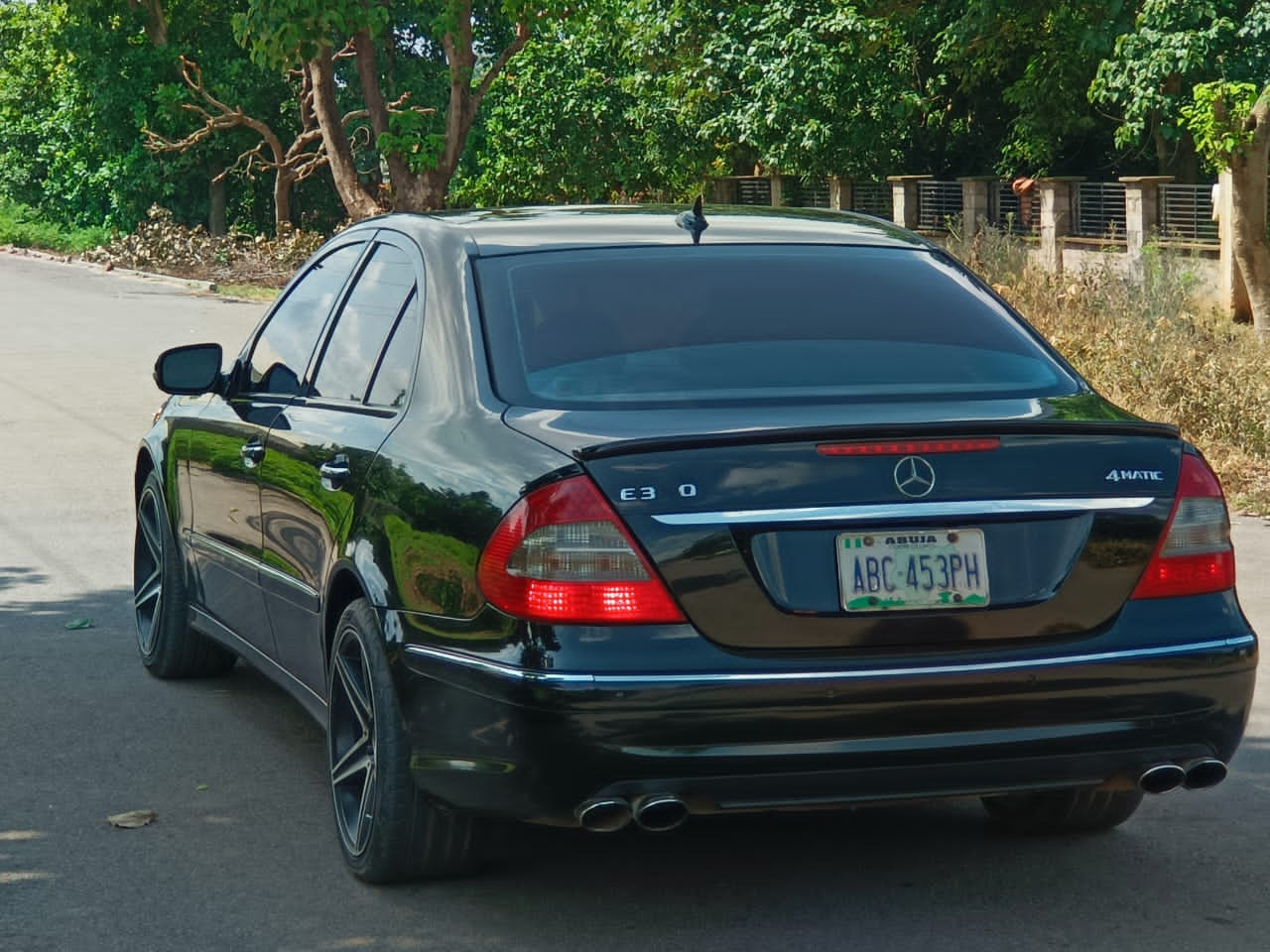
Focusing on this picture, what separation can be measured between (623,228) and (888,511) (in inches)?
62.4

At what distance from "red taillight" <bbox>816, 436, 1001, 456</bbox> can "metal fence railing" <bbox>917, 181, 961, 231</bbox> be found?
30068mm

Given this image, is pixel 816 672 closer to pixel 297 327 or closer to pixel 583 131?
pixel 297 327

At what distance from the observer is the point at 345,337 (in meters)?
5.72

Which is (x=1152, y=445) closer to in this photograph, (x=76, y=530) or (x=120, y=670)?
(x=120, y=670)

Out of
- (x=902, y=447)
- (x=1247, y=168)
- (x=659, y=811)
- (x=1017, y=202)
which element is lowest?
(x=659, y=811)

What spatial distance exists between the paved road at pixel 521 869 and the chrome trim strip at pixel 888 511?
0.95m

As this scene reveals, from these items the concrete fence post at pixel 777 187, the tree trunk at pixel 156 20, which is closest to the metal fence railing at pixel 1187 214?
the concrete fence post at pixel 777 187

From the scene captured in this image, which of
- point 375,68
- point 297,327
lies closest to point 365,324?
point 297,327

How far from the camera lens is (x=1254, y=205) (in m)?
18.1

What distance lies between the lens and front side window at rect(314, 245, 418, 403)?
5414 mm

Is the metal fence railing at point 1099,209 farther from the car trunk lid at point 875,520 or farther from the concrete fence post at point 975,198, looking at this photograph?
the car trunk lid at point 875,520

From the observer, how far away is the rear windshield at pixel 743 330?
4781 millimetres

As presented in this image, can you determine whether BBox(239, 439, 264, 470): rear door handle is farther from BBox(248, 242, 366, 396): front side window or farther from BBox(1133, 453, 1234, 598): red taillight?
BBox(1133, 453, 1234, 598): red taillight

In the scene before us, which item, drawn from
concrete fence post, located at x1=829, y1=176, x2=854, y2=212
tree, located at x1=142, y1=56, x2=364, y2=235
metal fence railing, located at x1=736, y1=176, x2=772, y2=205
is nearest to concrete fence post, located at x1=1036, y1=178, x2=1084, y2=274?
concrete fence post, located at x1=829, y1=176, x2=854, y2=212
